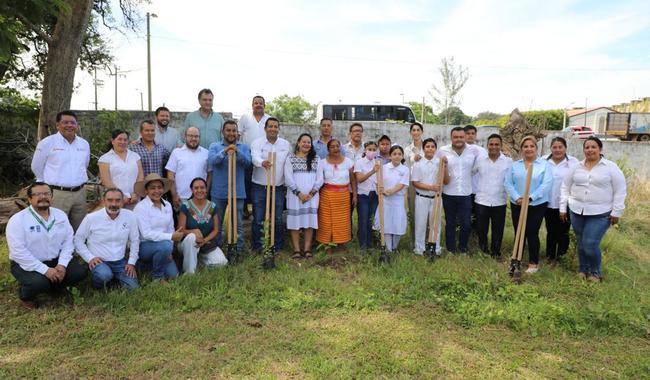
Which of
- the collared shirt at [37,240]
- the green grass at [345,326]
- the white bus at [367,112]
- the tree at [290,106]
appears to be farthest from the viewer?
the tree at [290,106]

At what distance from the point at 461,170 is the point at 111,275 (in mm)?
4009

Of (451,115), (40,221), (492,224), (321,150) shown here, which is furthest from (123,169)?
(451,115)

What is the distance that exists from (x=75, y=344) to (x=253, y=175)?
270cm

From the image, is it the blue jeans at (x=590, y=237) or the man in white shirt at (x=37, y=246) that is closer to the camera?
the man in white shirt at (x=37, y=246)

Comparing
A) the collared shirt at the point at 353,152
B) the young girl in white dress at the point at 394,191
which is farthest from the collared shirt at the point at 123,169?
the young girl in white dress at the point at 394,191

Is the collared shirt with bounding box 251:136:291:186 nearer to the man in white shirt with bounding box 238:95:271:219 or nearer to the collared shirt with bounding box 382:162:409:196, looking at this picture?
the man in white shirt with bounding box 238:95:271:219

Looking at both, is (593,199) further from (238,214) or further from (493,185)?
(238,214)

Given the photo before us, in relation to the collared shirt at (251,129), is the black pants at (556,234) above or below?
below

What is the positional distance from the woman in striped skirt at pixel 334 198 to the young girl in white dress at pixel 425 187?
85cm

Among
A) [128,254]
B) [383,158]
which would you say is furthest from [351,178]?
[128,254]

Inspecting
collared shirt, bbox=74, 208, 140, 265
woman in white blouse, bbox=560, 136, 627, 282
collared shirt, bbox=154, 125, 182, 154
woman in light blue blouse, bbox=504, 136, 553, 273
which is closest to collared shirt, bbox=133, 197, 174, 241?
collared shirt, bbox=74, 208, 140, 265

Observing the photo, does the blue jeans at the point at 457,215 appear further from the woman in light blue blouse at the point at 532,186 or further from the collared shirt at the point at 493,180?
the woman in light blue blouse at the point at 532,186

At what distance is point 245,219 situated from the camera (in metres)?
6.77

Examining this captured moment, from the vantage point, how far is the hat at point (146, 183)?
4500 mm
